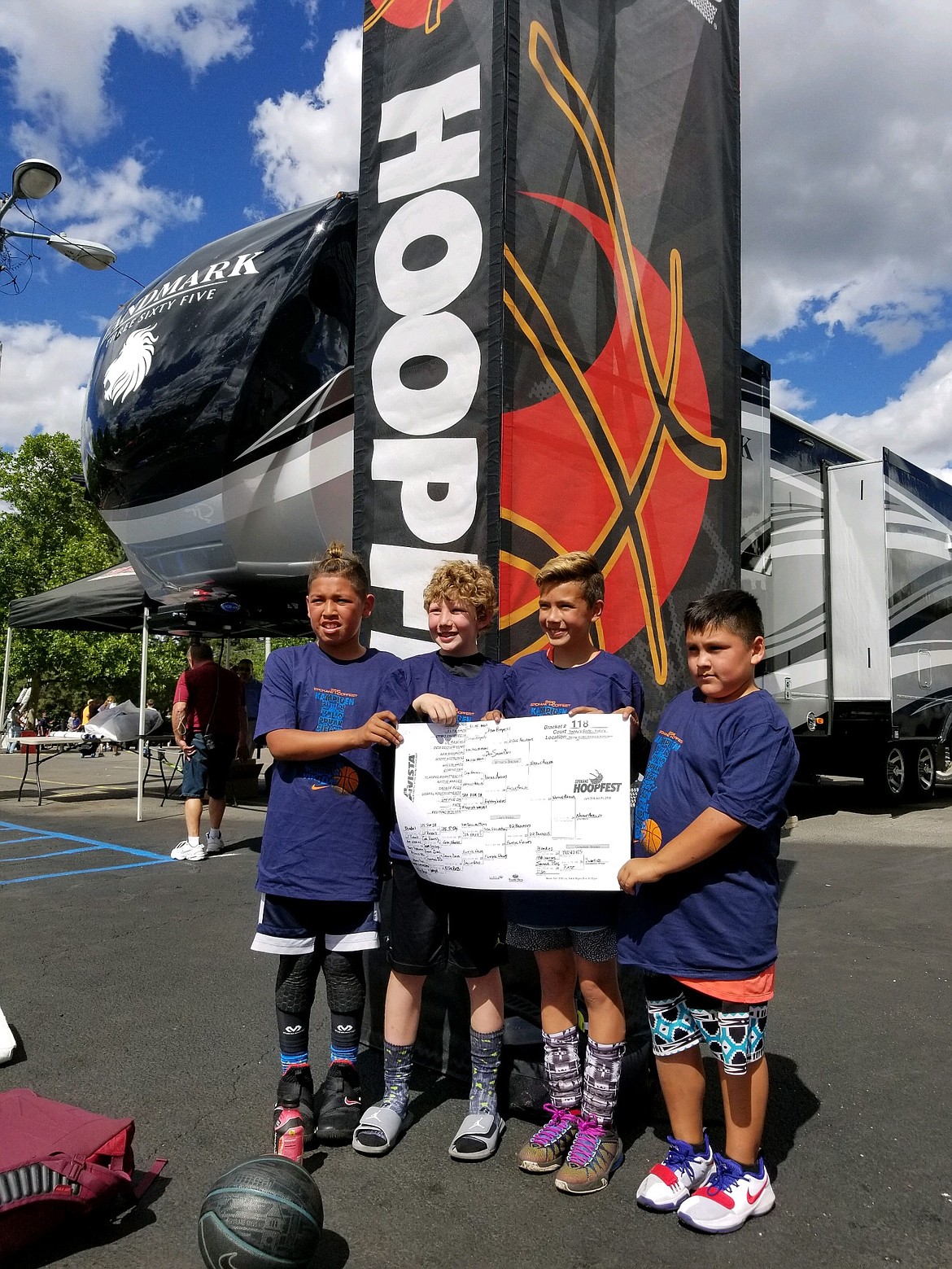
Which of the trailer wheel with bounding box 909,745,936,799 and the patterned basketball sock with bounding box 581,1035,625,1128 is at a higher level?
the trailer wheel with bounding box 909,745,936,799

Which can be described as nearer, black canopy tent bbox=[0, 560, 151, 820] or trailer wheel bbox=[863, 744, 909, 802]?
black canopy tent bbox=[0, 560, 151, 820]

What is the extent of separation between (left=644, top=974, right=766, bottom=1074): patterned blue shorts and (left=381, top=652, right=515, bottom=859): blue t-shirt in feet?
2.79

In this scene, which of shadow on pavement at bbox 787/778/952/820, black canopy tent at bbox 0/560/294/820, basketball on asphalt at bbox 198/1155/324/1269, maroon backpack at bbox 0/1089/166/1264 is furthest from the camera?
shadow on pavement at bbox 787/778/952/820

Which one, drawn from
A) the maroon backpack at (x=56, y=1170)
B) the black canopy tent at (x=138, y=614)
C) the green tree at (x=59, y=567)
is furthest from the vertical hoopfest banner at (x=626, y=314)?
the green tree at (x=59, y=567)

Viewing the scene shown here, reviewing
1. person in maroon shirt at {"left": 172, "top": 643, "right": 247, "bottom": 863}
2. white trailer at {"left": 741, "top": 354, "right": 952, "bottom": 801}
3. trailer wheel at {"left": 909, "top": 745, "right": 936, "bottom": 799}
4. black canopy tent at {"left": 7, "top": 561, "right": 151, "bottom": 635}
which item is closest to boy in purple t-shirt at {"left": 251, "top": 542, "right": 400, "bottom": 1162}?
person in maroon shirt at {"left": 172, "top": 643, "right": 247, "bottom": 863}

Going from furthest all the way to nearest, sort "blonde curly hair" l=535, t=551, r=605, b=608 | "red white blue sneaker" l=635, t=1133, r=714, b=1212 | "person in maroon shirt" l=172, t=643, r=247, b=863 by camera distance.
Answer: "person in maroon shirt" l=172, t=643, r=247, b=863 → "blonde curly hair" l=535, t=551, r=605, b=608 → "red white blue sneaker" l=635, t=1133, r=714, b=1212

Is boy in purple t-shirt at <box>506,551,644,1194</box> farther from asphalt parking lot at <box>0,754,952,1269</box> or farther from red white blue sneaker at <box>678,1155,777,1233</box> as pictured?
red white blue sneaker at <box>678,1155,777,1233</box>

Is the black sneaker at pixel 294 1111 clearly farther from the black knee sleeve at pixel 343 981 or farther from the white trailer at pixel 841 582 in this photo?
the white trailer at pixel 841 582

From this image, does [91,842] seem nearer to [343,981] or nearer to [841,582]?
[343,981]

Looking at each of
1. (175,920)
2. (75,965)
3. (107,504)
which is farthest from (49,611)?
(75,965)

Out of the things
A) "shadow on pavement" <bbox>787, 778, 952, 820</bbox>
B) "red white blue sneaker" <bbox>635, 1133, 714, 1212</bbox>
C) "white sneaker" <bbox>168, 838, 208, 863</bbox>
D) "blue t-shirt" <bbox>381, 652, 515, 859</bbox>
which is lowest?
"red white blue sneaker" <bbox>635, 1133, 714, 1212</bbox>

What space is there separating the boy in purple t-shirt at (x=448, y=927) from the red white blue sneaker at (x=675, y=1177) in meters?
0.50

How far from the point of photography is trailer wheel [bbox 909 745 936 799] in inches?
461

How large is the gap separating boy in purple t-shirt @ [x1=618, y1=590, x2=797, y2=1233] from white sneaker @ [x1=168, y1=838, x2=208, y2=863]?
5860 mm
